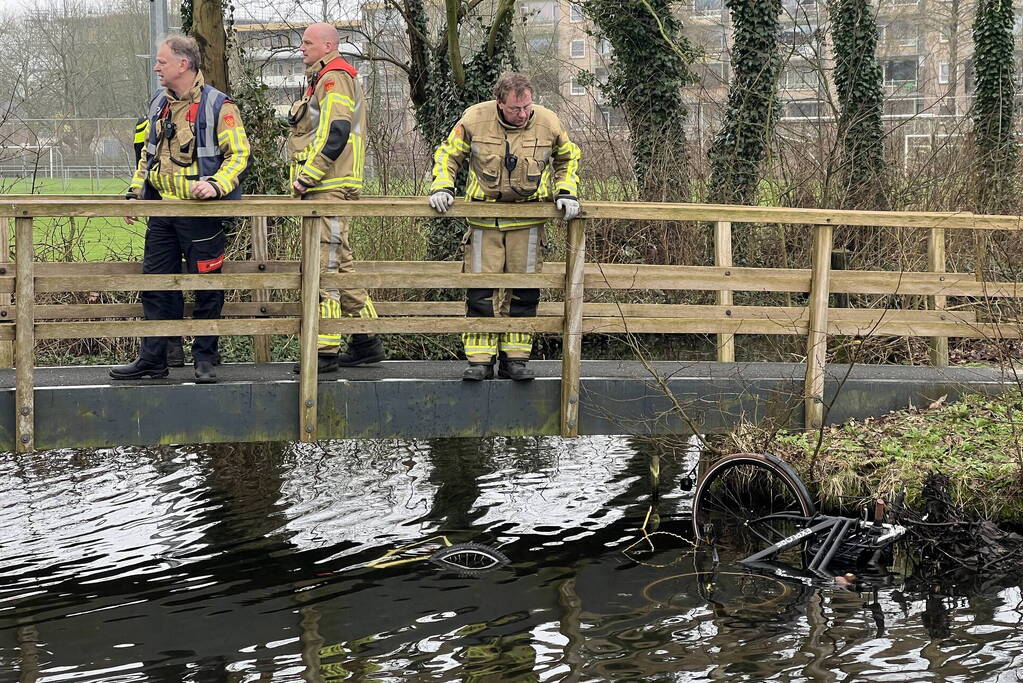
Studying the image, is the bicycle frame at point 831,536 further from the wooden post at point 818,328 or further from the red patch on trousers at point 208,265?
the red patch on trousers at point 208,265

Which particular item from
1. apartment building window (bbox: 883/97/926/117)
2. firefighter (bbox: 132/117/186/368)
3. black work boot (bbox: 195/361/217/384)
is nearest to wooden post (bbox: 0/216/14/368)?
firefighter (bbox: 132/117/186/368)

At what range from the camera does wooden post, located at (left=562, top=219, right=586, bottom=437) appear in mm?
8297

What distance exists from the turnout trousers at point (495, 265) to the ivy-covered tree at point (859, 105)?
7348 millimetres

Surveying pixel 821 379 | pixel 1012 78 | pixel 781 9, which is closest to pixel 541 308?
pixel 821 379

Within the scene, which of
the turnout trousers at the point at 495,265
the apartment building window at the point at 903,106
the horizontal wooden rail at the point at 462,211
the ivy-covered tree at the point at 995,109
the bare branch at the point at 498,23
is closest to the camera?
the horizontal wooden rail at the point at 462,211

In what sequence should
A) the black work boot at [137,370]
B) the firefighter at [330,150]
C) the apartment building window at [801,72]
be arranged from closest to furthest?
the black work boot at [137,370]
the firefighter at [330,150]
the apartment building window at [801,72]

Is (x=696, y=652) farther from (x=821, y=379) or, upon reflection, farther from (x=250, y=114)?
(x=250, y=114)

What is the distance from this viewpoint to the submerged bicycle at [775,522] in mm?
8070

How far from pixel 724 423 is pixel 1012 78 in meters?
12.0

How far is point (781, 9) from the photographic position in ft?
56.7

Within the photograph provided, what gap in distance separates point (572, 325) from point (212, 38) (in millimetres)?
6249

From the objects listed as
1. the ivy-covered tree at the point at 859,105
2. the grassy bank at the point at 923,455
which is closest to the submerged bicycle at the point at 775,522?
the grassy bank at the point at 923,455

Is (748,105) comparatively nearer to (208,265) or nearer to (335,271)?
(335,271)

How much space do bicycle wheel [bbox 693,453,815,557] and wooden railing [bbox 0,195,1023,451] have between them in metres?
0.50
